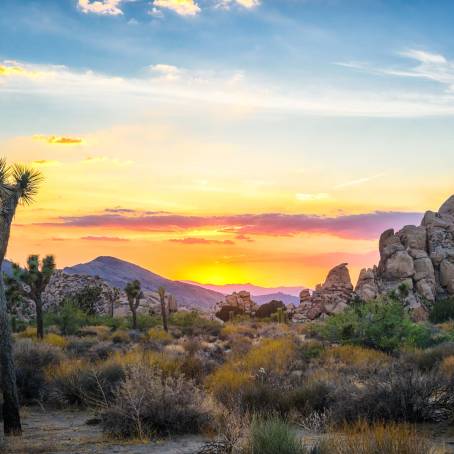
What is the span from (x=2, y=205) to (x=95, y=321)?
140 ft

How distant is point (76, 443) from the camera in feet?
36.8

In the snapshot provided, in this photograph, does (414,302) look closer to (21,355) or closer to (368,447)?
(21,355)

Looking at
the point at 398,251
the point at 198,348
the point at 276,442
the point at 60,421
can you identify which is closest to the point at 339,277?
the point at 398,251

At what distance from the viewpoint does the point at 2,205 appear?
13.1 metres

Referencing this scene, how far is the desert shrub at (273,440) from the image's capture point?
768 centimetres

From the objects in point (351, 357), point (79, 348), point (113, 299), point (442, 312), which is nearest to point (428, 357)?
point (351, 357)

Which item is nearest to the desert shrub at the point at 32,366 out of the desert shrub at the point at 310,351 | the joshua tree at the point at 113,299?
the desert shrub at the point at 310,351

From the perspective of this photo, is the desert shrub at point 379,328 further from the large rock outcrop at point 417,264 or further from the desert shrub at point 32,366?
the large rock outcrop at point 417,264

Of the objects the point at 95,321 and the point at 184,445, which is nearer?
the point at 184,445

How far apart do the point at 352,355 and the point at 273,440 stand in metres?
15.2

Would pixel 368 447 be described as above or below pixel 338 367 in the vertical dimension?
above

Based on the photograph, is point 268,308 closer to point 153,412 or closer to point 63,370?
point 63,370

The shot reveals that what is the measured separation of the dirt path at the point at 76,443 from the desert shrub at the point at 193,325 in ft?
110

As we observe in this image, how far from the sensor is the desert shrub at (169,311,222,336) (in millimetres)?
48344
